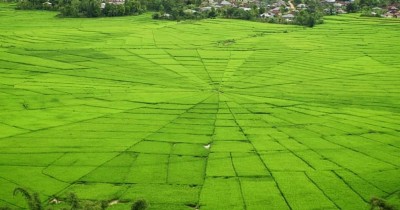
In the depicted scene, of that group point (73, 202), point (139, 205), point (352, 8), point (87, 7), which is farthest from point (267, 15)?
point (73, 202)

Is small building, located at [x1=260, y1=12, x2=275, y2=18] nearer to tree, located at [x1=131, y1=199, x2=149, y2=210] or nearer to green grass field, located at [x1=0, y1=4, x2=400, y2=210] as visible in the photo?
green grass field, located at [x1=0, y1=4, x2=400, y2=210]

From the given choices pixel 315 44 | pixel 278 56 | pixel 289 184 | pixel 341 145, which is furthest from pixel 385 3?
pixel 289 184

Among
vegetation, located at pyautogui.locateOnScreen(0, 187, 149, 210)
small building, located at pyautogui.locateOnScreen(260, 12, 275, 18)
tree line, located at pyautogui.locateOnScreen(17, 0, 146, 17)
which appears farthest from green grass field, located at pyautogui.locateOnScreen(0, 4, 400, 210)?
tree line, located at pyautogui.locateOnScreen(17, 0, 146, 17)

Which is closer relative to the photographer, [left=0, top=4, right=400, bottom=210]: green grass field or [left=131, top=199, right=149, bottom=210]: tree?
[left=131, top=199, right=149, bottom=210]: tree

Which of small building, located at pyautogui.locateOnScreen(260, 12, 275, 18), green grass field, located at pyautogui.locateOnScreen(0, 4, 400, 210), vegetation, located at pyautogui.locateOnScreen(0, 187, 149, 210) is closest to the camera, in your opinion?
vegetation, located at pyautogui.locateOnScreen(0, 187, 149, 210)

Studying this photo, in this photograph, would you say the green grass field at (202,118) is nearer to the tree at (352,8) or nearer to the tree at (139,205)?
the tree at (139,205)

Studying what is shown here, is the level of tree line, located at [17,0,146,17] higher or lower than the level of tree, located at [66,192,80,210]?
higher

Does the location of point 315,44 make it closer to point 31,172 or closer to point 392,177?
point 392,177

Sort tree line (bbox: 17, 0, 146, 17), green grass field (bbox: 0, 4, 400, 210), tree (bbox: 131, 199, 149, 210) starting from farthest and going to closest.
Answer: tree line (bbox: 17, 0, 146, 17)
green grass field (bbox: 0, 4, 400, 210)
tree (bbox: 131, 199, 149, 210)

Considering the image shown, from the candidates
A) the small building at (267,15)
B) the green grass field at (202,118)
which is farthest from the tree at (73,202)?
the small building at (267,15)
